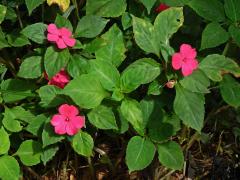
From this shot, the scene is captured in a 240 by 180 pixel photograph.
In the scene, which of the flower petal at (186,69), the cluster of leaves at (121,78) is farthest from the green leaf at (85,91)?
the flower petal at (186,69)

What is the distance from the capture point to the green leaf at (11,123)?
1903 mm

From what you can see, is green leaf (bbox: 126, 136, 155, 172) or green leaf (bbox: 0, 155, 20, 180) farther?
green leaf (bbox: 0, 155, 20, 180)

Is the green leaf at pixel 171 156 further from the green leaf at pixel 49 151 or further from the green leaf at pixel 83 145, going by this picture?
the green leaf at pixel 49 151

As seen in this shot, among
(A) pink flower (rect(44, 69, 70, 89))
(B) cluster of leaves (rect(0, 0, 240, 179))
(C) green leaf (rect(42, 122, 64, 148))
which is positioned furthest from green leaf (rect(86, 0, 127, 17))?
(C) green leaf (rect(42, 122, 64, 148))

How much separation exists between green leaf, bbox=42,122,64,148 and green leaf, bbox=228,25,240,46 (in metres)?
0.75

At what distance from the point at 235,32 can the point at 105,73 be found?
0.50 meters

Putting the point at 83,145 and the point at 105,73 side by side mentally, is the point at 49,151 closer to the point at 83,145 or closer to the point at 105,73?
the point at 83,145

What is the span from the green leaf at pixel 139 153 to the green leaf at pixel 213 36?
42 cm

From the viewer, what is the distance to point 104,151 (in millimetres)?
2170

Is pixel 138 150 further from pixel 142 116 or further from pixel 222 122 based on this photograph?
pixel 222 122

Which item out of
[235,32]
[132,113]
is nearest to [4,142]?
[132,113]

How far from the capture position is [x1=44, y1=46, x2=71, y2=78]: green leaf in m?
1.76

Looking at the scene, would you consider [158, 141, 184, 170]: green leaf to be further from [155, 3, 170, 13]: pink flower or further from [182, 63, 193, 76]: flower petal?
[155, 3, 170, 13]: pink flower

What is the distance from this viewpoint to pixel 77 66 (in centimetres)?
181
